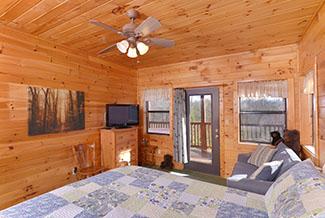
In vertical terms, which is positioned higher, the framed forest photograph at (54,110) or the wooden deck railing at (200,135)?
the framed forest photograph at (54,110)

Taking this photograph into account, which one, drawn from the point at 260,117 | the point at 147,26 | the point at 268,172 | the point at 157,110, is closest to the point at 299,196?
the point at 268,172

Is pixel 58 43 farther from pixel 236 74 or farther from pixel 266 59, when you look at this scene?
pixel 266 59

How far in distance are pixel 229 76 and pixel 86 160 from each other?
333 cm

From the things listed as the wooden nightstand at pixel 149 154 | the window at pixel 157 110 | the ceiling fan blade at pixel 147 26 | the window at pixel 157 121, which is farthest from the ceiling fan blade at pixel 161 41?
the wooden nightstand at pixel 149 154

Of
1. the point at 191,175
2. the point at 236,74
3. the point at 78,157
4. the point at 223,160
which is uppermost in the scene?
the point at 236,74

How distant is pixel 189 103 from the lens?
4.52 metres

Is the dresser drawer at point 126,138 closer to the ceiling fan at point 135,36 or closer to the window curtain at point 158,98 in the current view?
the window curtain at point 158,98

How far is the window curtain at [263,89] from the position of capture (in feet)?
10.9

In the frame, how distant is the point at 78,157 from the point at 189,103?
8.79 ft

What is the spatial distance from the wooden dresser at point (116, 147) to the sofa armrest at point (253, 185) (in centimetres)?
238

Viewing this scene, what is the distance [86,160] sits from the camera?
3578 mm

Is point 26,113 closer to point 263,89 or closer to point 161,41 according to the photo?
point 161,41

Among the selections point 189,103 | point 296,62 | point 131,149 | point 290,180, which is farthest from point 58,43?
point 296,62

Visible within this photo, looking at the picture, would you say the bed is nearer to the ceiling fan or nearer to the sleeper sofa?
the sleeper sofa
